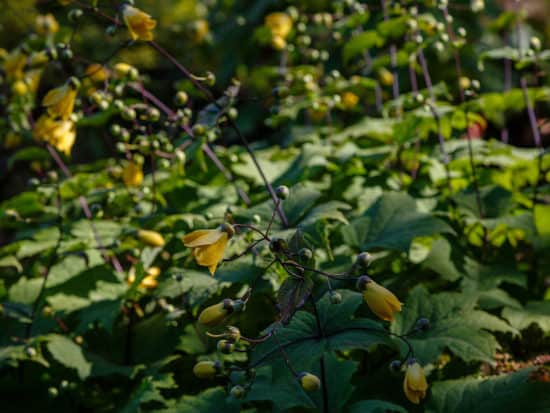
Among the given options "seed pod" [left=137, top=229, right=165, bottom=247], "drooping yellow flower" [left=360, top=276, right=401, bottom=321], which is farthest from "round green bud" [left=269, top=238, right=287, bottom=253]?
"seed pod" [left=137, top=229, right=165, bottom=247]

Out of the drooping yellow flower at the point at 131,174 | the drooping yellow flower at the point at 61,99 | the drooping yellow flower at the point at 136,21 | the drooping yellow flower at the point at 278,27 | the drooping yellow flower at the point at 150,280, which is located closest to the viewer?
the drooping yellow flower at the point at 136,21

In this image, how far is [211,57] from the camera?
16.4ft

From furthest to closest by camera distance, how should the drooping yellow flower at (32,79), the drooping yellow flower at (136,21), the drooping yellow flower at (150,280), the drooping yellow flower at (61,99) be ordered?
the drooping yellow flower at (32,79) < the drooping yellow flower at (150,280) < the drooping yellow flower at (61,99) < the drooping yellow flower at (136,21)

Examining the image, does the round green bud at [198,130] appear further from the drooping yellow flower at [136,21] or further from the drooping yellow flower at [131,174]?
the drooping yellow flower at [131,174]

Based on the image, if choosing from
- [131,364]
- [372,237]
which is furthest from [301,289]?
[131,364]

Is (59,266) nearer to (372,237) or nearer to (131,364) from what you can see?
(131,364)

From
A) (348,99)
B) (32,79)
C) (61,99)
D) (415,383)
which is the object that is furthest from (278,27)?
(415,383)

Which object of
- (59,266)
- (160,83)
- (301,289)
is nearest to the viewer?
(301,289)

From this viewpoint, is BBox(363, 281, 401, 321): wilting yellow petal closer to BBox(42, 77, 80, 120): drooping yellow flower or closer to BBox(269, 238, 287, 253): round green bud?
BBox(269, 238, 287, 253): round green bud

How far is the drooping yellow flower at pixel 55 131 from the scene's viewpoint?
83.8 inches

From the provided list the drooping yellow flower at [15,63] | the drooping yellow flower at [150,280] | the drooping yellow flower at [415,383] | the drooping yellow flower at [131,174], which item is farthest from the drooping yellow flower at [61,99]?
the drooping yellow flower at [415,383]

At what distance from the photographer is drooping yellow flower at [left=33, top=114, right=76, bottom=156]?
83.8 inches

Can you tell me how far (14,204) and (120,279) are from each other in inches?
24.3

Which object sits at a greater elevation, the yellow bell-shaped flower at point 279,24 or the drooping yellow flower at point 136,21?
the drooping yellow flower at point 136,21
